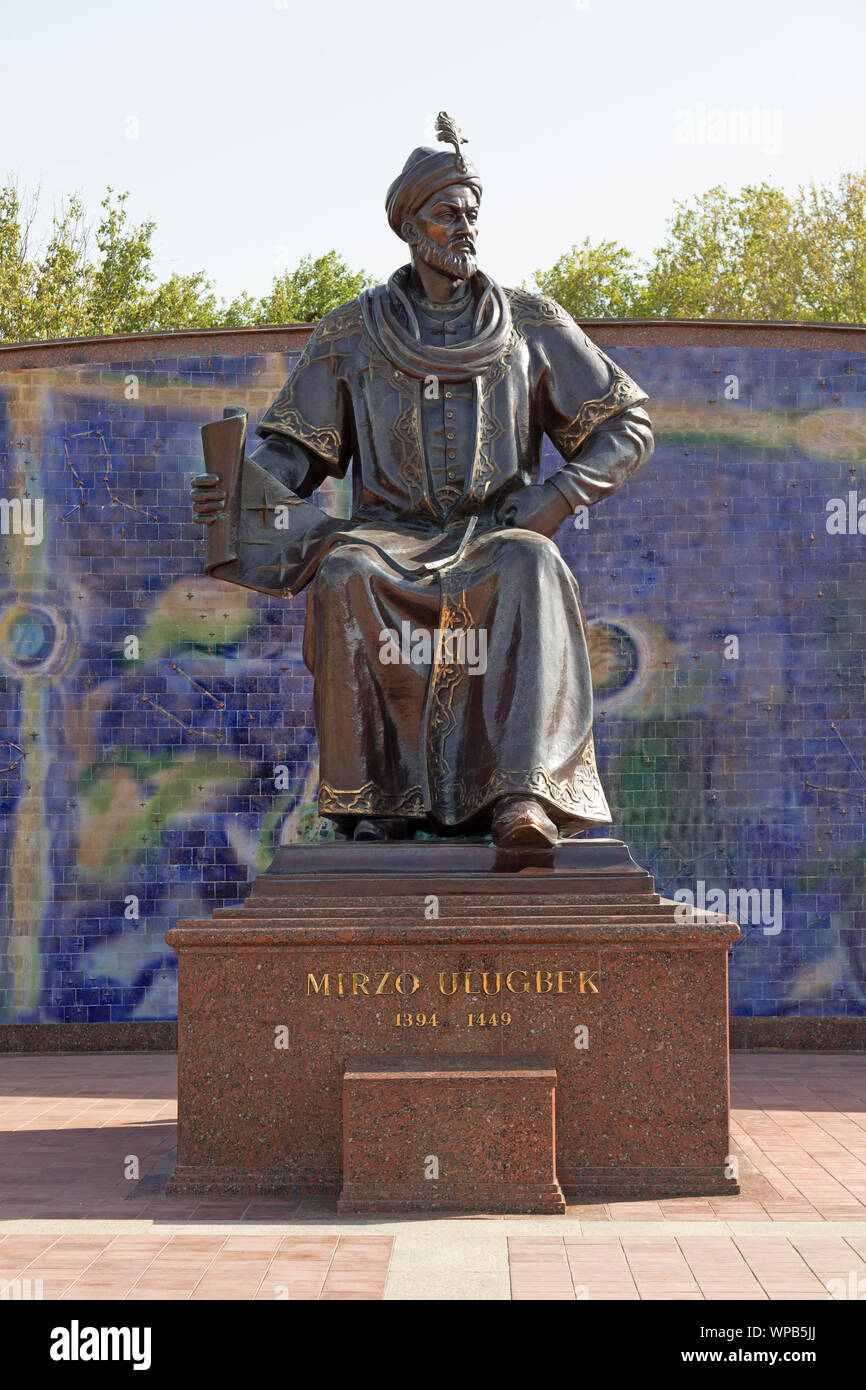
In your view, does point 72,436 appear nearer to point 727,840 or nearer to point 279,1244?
point 727,840

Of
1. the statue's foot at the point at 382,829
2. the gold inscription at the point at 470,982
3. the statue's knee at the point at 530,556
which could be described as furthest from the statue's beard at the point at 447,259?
the gold inscription at the point at 470,982

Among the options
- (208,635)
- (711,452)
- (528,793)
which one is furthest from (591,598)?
(528,793)

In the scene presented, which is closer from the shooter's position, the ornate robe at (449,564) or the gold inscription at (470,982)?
the gold inscription at (470,982)

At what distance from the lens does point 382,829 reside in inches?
238

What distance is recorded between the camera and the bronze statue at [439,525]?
19.7 feet

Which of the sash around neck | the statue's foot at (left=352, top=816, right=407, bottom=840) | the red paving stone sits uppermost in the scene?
the sash around neck

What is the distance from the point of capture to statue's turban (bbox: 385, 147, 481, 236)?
21.5 feet

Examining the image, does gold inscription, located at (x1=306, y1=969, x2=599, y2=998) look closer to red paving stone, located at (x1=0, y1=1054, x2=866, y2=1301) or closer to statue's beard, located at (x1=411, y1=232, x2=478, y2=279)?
red paving stone, located at (x1=0, y1=1054, x2=866, y2=1301)

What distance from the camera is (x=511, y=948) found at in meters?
5.54

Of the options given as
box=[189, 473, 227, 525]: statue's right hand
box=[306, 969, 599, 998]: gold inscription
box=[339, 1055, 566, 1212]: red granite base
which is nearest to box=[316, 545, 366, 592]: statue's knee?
box=[189, 473, 227, 525]: statue's right hand

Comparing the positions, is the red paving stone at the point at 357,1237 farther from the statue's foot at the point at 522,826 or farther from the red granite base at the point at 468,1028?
the statue's foot at the point at 522,826

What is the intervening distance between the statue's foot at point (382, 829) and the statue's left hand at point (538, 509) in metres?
1.12

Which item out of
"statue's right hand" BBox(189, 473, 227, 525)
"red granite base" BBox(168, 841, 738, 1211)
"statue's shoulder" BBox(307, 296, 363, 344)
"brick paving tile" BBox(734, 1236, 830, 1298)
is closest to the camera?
"brick paving tile" BBox(734, 1236, 830, 1298)

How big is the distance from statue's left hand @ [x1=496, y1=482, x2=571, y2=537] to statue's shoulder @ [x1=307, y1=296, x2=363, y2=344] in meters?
0.92
